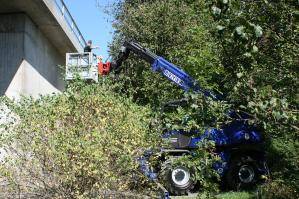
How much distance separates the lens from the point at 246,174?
44.3 feet

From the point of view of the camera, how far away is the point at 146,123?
8.33 m

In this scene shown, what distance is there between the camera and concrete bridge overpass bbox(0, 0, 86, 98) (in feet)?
50.9

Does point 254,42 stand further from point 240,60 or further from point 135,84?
point 135,84

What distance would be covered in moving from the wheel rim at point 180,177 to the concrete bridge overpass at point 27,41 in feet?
14.9

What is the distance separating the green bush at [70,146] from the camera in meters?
6.53

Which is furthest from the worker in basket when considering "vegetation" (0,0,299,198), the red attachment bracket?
"vegetation" (0,0,299,198)

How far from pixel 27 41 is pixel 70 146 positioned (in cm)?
1074

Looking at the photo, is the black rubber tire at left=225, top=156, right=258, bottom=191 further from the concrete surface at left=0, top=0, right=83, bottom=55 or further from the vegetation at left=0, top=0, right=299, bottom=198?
the concrete surface at left=0, top=0, right=83, bottom=55

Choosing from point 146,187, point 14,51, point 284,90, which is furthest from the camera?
point 14,51

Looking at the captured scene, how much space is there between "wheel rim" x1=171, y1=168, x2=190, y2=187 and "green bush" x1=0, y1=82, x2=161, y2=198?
5388mm

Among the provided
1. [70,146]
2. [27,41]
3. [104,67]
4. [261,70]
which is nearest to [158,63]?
[104,67]

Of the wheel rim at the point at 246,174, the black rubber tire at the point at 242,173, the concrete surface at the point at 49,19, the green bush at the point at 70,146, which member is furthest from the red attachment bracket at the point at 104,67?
the green bush at the point at 70,146

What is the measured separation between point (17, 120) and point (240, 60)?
4588 millimetres

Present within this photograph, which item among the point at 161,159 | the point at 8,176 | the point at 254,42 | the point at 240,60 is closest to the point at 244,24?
the point at 254,42
